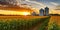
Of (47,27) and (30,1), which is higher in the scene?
(30,1)

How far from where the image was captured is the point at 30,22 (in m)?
3.94

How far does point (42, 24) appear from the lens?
397cm

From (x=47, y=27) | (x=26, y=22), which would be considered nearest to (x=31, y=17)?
(x=26, y=22)

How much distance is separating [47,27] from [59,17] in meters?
0.34

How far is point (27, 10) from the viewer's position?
3979 mm

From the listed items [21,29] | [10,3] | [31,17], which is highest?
[10,3]

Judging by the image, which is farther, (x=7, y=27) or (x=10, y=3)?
(x=10, y=3)

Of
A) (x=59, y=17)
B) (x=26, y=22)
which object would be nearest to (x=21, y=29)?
(x=26, y=22)

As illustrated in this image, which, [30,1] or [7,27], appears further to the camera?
[30,1]

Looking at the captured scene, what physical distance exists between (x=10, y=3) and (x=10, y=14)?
0.86 feet

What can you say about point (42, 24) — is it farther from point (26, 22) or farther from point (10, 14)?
point (10, 14)

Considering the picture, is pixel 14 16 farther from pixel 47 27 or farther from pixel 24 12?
pixel 47 27

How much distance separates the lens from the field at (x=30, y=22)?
3818 mm

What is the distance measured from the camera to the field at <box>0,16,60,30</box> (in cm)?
382
